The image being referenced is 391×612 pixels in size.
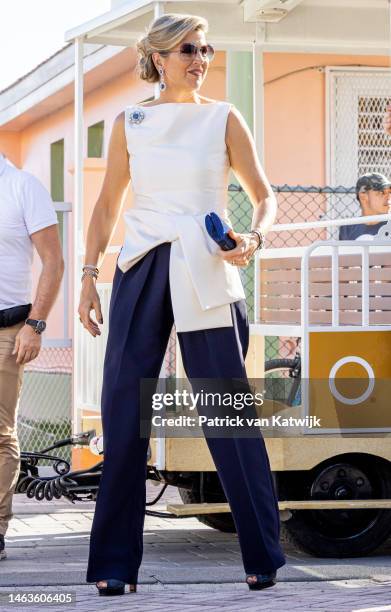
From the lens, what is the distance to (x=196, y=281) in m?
4.92

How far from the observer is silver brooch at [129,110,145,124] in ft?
16.8

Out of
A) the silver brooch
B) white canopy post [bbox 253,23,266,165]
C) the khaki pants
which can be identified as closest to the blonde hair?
the silver brooch

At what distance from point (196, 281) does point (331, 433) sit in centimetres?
208

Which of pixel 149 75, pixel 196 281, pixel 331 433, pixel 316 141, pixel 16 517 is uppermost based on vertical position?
pixel 316 141

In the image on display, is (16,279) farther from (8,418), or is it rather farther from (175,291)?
(175,291)

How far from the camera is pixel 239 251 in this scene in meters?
4.79

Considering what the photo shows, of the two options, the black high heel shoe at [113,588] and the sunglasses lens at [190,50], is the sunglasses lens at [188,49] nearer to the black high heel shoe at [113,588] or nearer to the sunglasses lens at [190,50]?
the sunglasses lens at [190,50]

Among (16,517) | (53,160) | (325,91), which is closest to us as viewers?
(16,517)

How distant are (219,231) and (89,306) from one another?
0.58 meters

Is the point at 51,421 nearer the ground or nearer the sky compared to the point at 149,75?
nearer the ground

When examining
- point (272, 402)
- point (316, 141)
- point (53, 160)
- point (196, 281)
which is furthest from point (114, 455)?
point (53, 160)

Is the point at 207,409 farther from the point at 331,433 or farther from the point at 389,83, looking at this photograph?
the point at 389,83

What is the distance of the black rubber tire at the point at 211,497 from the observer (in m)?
7.00

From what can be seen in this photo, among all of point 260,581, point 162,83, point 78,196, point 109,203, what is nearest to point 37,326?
point 109,203
